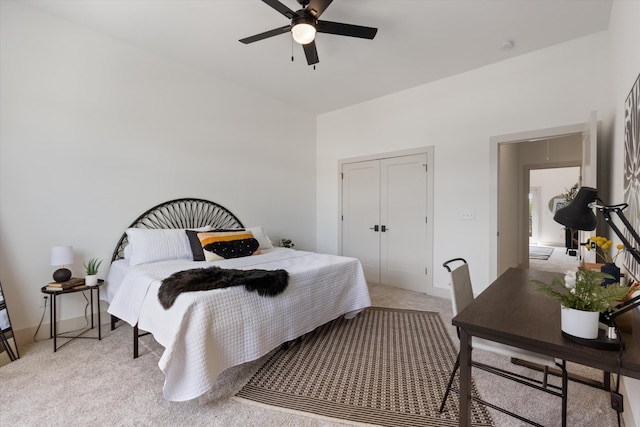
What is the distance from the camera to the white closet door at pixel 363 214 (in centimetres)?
464

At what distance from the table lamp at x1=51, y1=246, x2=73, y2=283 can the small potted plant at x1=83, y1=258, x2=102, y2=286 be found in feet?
0.48

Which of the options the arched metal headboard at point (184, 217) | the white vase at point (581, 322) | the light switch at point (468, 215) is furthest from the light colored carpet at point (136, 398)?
the light switch at point (468, 215)

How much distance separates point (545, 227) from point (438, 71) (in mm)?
9558

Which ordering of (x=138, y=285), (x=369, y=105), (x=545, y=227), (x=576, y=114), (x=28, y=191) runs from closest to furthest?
(x=138, y=285), (x=28, y=191), (x=576, y=114), (x=369, y=105), (x=545, y=227)

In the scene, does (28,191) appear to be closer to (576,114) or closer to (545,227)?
(576,114)

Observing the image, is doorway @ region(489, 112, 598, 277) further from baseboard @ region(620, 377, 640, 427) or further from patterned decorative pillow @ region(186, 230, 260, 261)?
patterned decorative pillow @ region(186, 230, 260, 261)

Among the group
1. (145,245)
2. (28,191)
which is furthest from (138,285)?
(28,191)

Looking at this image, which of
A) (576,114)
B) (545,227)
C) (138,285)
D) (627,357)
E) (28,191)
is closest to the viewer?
(627,357)

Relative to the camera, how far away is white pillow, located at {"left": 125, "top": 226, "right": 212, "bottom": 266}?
2775 mm

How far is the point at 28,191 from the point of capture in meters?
2.52

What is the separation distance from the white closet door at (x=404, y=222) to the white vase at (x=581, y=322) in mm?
3092

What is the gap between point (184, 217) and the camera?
353cm

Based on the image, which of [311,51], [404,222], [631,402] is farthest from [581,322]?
[404,222]

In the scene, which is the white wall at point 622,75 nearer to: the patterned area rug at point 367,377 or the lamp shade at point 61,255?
the patterned area rug at point 367,377
